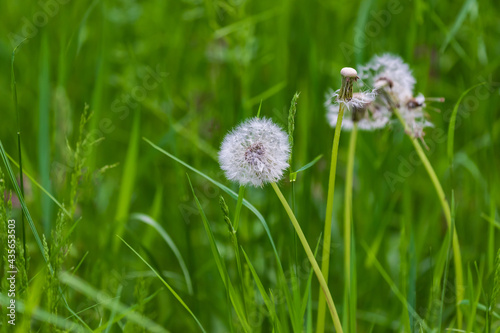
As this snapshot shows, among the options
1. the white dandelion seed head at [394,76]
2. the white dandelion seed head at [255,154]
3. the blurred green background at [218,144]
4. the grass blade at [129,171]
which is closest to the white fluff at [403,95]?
the white dandelion seed head at [394,76]

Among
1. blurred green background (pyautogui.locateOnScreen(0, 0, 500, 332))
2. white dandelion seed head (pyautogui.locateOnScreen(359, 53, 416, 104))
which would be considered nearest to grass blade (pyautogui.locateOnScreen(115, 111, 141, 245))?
blurred green background (pyautogui.locateOnScreen(0, 0, 500, 332))

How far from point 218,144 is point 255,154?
894mm

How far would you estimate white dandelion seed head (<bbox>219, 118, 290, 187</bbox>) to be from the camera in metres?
1.12

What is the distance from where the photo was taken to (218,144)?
2021mm

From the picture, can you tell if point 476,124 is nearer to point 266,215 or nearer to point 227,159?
point 266,215

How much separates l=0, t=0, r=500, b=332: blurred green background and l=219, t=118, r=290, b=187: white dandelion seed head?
1.12 ft

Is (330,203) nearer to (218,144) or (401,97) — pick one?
A: (401,97)

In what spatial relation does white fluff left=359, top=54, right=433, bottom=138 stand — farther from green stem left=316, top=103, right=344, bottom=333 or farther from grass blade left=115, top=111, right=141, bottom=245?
grass blade left=115, top=111, right=141, bottom=245

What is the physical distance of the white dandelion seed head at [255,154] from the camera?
1.12 meters

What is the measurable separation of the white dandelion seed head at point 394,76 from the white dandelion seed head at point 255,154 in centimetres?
46

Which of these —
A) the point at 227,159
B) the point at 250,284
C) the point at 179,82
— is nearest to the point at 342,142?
the point at 179,82

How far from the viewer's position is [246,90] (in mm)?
2074

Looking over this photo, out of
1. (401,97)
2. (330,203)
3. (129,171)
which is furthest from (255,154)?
(129,171)

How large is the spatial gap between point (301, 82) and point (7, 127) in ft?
3.89
